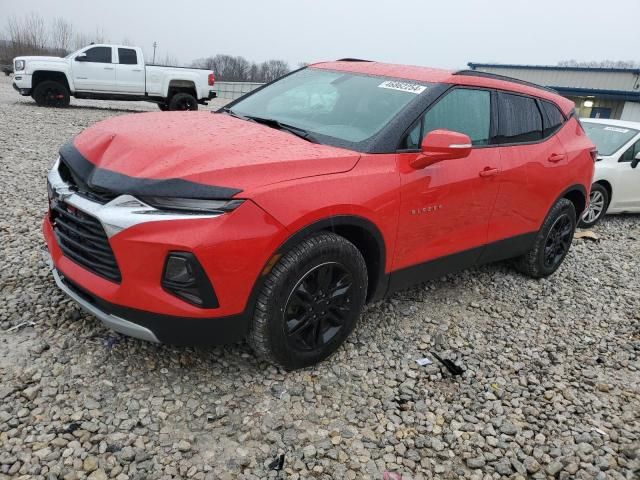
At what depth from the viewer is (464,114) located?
371 cm

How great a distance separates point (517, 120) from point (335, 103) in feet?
5.32

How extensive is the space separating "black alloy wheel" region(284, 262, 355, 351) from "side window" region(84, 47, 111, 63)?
1463 cm

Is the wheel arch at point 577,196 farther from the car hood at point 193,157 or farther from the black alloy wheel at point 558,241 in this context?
the car hood at point 193,157

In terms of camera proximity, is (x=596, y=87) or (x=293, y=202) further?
(x=596, y=87)

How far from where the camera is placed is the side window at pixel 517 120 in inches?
158

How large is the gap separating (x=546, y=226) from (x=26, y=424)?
429cm

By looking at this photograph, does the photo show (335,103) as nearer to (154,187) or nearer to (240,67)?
(154,187)

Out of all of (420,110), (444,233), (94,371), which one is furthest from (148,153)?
(444,233)

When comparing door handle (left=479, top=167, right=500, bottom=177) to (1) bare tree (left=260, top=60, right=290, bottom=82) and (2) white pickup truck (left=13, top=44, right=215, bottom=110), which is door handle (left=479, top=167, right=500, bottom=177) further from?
(1) bare tree (left=260, top=60, right=290, bottom=82)

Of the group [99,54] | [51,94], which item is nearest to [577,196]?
[99,54]

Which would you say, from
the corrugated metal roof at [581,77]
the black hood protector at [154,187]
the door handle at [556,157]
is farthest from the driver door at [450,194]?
the corrugated metal roof at [581,77]

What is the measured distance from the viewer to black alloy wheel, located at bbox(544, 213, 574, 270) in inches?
192

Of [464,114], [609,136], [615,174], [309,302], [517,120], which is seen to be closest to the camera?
[309,302]

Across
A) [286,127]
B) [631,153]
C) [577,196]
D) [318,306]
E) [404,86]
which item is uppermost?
[404,86]
